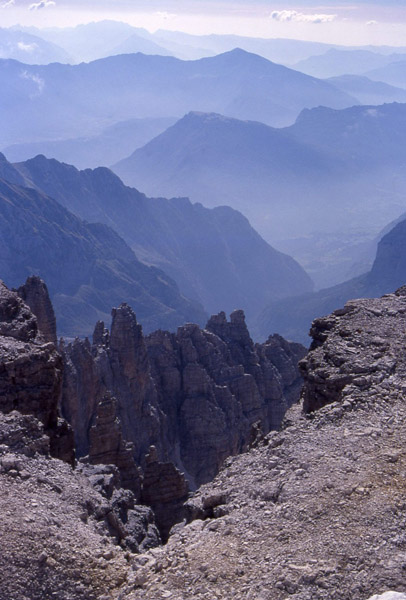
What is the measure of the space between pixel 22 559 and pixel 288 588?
3615 mm

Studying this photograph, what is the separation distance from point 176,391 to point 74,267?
10784 cm

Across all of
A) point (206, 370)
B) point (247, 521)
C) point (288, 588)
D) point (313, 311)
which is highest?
point (313, 311)

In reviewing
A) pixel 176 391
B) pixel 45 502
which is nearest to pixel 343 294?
pixel 176 391

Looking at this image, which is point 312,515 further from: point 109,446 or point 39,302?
point 39,302

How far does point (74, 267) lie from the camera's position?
5861 inches

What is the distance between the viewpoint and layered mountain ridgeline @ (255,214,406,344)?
453 ft

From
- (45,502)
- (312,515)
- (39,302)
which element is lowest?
(312,515)

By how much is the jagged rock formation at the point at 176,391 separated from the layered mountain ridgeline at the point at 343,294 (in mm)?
85852

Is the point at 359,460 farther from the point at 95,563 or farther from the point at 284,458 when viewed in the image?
the point at 95,563

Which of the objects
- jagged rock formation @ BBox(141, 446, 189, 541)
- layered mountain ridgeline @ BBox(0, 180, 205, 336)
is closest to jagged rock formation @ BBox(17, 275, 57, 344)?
jagged rock formation @ BBox(141, 446, 189, 541)

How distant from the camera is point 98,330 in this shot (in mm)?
47406

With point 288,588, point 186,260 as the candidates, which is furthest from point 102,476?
point 186,260

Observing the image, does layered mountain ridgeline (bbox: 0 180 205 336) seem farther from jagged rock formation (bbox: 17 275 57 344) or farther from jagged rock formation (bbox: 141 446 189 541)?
jagged rock formation (bbox: 141 446 189 541)

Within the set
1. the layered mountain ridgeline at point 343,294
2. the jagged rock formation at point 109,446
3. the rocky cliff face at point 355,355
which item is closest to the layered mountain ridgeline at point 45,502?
the rocky cliff face at point 355,355
